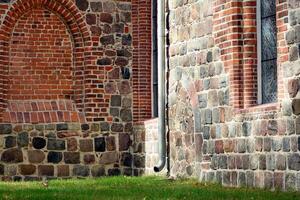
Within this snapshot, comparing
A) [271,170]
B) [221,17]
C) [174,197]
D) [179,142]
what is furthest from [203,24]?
[174,197]

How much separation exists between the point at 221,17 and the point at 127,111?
5398 mm

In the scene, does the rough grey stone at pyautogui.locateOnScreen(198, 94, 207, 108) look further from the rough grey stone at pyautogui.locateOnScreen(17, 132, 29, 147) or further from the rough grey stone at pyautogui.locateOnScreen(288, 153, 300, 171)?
the rough grey stone at pyautogui.locateOnScreen(17, 132, 29, 147)

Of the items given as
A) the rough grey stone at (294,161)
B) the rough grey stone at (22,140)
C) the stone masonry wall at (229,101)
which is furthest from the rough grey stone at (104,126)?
the rough grey stone at (294,161)

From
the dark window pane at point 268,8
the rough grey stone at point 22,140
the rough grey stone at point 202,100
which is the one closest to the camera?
the dark window pane at point 268,8

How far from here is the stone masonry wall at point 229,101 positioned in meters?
13.5

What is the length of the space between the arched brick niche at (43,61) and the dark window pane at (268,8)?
20.6 feet

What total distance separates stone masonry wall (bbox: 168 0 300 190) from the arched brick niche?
3038 mm

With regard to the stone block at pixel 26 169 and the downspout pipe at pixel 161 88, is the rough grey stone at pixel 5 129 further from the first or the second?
the downspout pipe at pixel 161 88

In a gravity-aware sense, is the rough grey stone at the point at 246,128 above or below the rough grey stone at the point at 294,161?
above

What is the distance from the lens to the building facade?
16.5 meters

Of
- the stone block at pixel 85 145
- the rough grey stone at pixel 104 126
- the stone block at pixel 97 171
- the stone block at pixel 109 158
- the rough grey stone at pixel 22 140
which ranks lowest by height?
the stone block at pixel 97 171

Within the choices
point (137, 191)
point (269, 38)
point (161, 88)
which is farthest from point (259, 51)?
point (161, 88)

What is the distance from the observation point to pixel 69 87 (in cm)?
2052

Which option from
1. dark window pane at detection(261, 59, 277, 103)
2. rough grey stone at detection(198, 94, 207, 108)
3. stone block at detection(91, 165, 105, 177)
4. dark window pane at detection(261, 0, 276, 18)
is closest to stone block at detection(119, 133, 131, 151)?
stone block at detection(91, 165, 105, 177)
